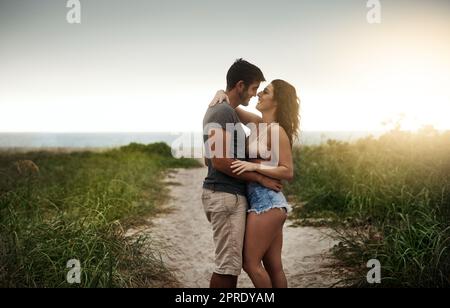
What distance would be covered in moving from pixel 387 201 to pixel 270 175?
10.7ft

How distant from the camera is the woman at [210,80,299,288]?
120 inches

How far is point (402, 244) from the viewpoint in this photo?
168 inches

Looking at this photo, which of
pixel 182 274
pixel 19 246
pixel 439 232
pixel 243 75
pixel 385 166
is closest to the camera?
pixel 243 75

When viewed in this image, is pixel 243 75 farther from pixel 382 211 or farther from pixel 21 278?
pixel 382 211

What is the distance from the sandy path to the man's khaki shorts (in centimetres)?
161

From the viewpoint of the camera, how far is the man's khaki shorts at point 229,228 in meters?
3.05

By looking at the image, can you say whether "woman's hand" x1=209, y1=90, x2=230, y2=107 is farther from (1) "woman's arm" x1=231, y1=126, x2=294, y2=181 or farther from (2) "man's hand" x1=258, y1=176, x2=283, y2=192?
(2) "man's hand" x1=258, y1=176, x2=283, y2=192

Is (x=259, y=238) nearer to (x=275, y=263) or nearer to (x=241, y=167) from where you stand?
(x=275, y=263)

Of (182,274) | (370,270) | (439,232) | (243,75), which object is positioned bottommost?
(182,274)

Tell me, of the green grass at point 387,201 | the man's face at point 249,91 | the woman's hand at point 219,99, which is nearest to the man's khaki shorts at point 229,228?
the woman's hand at point 219,99

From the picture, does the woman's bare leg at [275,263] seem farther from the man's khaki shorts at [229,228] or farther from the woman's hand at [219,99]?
the woman's hand at [219,99]

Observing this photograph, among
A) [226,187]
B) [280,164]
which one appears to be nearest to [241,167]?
[226,187]
